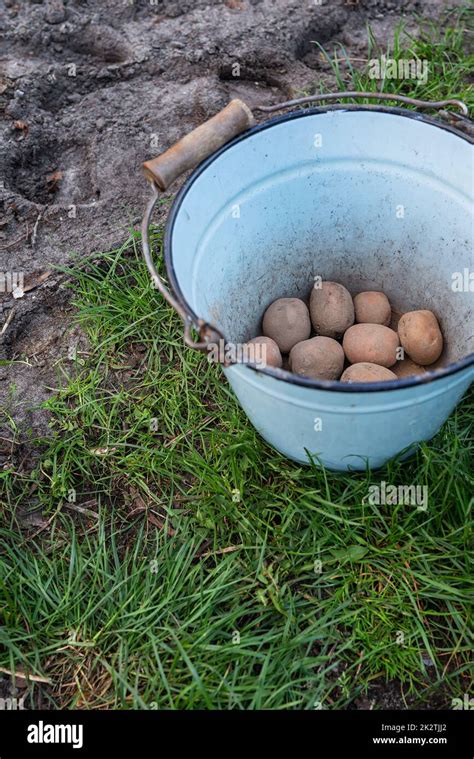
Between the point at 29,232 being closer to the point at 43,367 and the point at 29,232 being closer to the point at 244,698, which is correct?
the point at 43,367

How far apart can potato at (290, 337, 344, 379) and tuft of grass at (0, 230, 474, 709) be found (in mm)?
231

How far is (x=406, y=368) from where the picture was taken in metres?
2.05

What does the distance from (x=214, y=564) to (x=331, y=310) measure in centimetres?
80

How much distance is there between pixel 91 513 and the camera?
1.92 metres

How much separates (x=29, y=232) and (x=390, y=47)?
1.59 metres

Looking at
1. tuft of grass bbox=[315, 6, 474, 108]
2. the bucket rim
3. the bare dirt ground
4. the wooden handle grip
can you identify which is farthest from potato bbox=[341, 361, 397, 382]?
tuft of grass bbox=[315, 6, 474, 108]

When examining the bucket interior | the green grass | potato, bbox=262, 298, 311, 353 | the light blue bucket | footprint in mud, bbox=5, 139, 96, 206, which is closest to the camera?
the light blue bucket

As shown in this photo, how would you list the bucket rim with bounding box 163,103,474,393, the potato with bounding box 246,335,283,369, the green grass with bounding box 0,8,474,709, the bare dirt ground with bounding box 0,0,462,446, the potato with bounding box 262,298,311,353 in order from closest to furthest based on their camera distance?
the bucket rim with bounding box 163,103,474,393 < the green grass with bounding box 0,8,474,709 < the potato with bounding box 246,335,283,369 < the potato with bounding box 262,298,311,353 < the bare dirt ground with bounding box 0,0,462,446

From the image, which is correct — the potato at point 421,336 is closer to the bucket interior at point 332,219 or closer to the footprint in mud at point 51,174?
the bucket interior at point 332,219

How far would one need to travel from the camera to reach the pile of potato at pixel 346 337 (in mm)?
1938

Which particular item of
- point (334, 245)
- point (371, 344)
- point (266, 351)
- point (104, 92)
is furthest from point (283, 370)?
point (104, 92)

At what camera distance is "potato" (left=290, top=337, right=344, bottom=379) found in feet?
6.35

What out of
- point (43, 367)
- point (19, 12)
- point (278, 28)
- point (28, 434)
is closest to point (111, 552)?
→ point (28, 434)

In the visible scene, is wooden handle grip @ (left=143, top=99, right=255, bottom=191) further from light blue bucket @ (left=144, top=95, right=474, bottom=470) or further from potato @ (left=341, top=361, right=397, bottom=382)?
potato @ (left=341, top=361, right=397, bottom=382)
